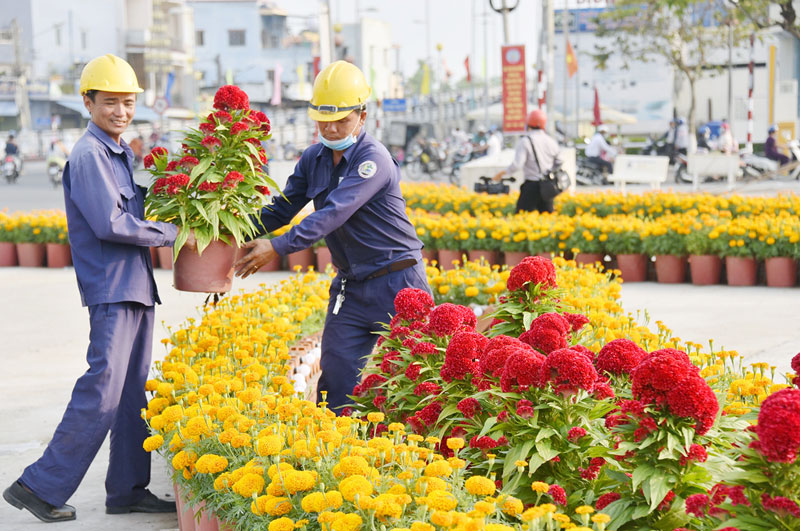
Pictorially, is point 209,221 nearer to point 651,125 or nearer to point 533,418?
point 533,418

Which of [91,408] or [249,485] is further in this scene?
[91,408]

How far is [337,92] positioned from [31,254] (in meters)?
9.47

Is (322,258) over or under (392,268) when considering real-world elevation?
under

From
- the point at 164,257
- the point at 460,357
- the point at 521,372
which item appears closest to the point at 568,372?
the point at 521,372

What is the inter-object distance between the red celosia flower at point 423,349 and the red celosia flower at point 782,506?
155 cm

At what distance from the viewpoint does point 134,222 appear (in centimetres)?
416

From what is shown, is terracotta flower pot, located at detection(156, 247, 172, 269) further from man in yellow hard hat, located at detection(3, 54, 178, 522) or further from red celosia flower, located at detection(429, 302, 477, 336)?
red celosia flower, located at detection(429, 302, 477, 336)

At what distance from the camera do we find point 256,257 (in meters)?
4.51

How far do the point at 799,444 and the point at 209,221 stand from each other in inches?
114

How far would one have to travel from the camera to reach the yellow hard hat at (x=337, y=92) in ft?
14.4

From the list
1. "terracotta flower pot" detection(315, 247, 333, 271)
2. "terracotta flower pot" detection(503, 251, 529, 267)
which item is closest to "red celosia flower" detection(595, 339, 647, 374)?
"terracotta flower pot" detection(503, 251, 529, 267)

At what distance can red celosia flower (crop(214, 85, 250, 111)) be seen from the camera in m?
4.48

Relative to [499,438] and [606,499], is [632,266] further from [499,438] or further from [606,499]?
[606,499]

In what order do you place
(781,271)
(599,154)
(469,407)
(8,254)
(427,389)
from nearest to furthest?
(469,407), (427,389), (781,271), (8,254), (599,154)
